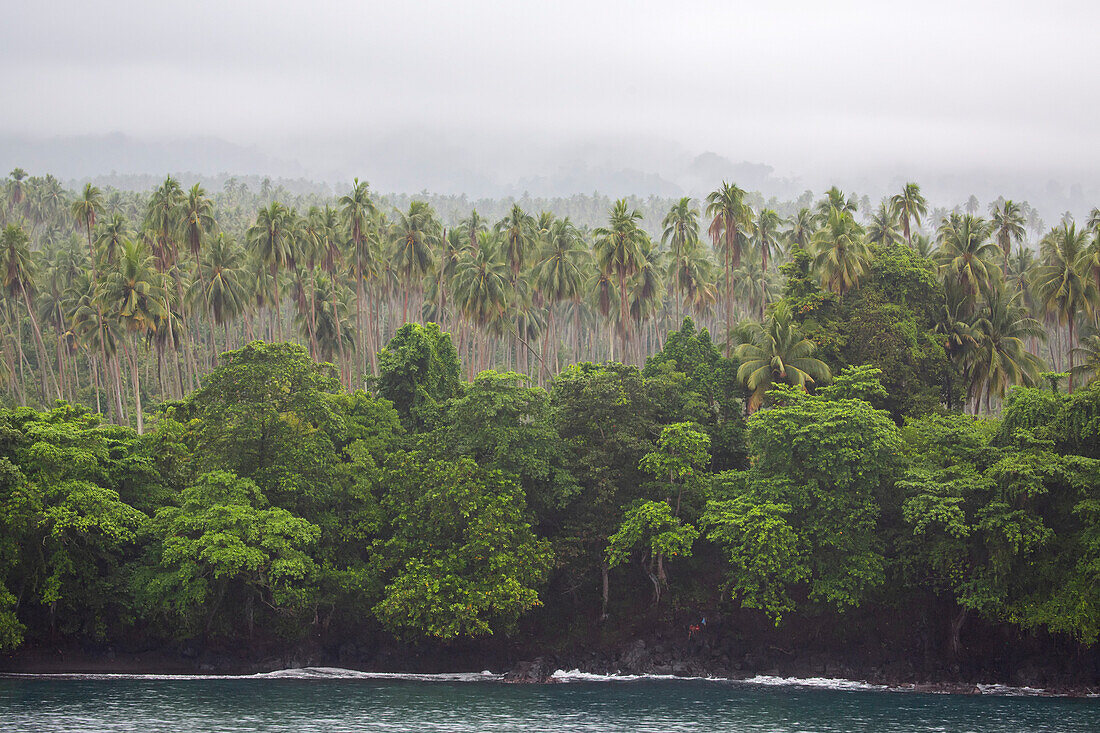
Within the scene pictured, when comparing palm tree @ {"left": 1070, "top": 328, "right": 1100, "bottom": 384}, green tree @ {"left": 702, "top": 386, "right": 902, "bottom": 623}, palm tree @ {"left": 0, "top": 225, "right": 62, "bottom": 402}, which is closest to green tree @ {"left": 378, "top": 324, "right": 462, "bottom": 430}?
green tree @ {"left": 702, "top": 386, "right": 902, "bottom": 623}

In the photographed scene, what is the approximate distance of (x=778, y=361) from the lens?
178ft

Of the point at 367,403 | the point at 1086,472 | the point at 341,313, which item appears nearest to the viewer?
the point at 1086,472

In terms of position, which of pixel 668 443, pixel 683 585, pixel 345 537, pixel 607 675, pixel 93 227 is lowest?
pixel 607 675

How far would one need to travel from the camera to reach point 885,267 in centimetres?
5919

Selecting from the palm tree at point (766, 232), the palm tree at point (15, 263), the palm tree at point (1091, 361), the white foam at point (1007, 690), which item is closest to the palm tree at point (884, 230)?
the palm tree at point (766, 232)

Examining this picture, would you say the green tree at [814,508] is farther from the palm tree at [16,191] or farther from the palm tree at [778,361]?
the palm tree at [16,191]

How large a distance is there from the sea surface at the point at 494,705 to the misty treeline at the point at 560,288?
17.6 metres

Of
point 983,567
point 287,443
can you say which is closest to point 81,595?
point 287,443

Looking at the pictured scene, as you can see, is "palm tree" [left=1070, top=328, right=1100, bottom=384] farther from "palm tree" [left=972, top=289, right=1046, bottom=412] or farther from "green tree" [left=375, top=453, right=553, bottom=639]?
"green tree" [left=375, top=453, right=553, bottom=639]

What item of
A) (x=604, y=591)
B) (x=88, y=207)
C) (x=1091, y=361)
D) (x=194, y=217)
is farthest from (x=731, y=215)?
(x=88, y=207)

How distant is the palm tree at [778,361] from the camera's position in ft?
179

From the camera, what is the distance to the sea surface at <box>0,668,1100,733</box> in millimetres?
37812

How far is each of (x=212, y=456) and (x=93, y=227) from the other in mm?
67294

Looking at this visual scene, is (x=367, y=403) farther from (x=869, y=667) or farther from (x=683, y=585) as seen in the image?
(x=869, y=667)
